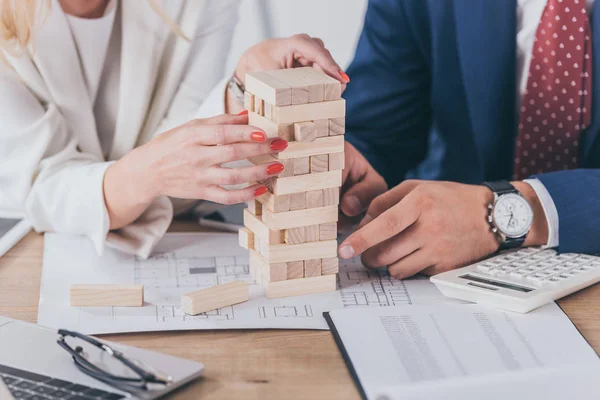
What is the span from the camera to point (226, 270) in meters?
1.29

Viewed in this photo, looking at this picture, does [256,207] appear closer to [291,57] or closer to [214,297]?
[214,297]

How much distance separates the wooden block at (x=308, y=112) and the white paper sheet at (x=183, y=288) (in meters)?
0.27

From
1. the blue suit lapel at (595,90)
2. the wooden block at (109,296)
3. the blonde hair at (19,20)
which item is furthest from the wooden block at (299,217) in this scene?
the blue suit lapel at (595,90)

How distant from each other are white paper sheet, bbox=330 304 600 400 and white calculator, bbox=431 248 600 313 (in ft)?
0.07

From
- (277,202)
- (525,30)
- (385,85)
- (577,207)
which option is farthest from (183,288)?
(525,30)

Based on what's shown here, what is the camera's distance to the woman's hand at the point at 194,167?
44.3 inches

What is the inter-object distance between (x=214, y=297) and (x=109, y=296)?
0.15 m

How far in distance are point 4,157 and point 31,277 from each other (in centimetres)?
30

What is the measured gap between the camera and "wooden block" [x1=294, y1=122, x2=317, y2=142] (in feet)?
3.64

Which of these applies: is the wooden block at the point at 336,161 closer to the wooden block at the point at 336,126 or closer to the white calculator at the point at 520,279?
the wooden block at the point at 336,126

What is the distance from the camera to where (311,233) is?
3.89 ft

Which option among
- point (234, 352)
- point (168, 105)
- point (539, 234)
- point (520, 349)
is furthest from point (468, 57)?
point (234, 352)

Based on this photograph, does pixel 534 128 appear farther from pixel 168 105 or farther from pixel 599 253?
pixel 168 105

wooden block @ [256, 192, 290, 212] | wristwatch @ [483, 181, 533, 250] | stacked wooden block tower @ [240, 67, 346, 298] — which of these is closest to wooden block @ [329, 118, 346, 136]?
stacked wooden block tower @ [240, 67, 346, 298]
